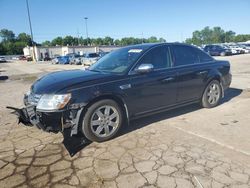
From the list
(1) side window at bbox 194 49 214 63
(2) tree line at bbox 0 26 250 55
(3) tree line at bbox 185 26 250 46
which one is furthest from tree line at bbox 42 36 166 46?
(1) side window at bbox 194 49 214 63

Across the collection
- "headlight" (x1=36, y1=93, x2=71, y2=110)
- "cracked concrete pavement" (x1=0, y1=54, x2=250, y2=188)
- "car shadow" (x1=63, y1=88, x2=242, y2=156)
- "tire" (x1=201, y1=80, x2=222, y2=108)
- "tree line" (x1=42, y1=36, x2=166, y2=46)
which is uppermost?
"tree line" (x1=42, y1=36, x2=166, y2=46)

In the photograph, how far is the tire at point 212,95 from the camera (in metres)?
5.60

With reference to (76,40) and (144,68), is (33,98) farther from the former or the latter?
(76,40)

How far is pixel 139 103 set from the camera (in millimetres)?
4312

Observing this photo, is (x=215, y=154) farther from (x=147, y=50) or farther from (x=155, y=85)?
(x=147, y=50)

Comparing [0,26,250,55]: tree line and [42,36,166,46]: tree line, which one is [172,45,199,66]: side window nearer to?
[0,26,250,55]: tree line

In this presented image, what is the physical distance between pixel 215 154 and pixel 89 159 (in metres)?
1.84

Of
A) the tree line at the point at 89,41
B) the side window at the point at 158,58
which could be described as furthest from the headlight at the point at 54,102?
the tree line at the point at 89,41

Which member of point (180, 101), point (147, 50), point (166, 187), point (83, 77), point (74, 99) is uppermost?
point (147, 50)

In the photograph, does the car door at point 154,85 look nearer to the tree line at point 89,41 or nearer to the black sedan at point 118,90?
the black sedan at point 118,90

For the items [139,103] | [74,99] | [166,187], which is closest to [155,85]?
[139,103]

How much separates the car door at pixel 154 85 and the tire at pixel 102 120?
1.05 ft

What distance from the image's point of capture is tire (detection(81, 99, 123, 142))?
381 cm

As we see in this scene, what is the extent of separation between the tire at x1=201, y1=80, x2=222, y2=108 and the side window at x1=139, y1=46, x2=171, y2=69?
1431 mm
